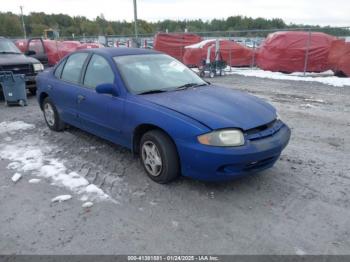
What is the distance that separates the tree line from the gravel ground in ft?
159

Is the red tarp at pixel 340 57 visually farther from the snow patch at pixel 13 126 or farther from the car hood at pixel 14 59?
the snow patch at pixel 13 126

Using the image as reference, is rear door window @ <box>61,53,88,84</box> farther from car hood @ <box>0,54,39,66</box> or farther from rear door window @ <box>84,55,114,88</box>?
car hood @ <box>0,54,39,66</box>

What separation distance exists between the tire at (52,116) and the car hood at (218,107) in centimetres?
256

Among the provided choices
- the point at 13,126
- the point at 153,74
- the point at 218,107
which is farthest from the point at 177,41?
the point at 218,107

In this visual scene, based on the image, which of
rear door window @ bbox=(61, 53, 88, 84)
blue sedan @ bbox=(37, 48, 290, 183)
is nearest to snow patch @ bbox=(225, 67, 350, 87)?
blue sedan @ bbox=(37, 48, 290, 183)

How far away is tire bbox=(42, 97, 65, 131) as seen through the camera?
6.24 m

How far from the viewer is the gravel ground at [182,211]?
3076mm

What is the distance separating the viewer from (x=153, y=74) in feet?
15.9

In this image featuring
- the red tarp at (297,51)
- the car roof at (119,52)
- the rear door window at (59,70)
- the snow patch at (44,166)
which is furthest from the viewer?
the red tarp at (297,51)

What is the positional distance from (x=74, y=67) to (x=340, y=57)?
40.6 ft

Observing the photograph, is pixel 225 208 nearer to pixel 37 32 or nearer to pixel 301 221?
pixel 301 221

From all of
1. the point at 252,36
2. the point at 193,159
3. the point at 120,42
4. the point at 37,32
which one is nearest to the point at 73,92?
the point at 193,159

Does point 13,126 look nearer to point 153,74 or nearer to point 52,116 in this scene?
point 52,116

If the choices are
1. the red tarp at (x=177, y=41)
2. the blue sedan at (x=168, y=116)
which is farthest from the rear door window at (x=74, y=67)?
the red tarp at (x=177, y=41)
